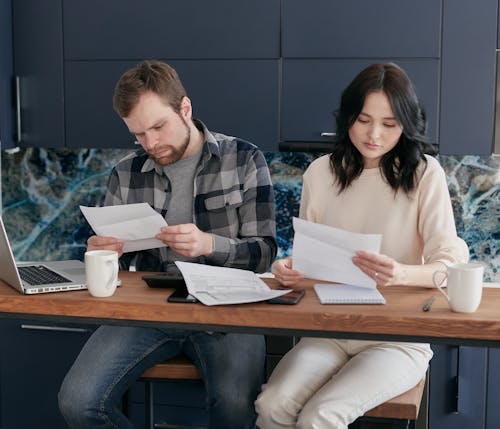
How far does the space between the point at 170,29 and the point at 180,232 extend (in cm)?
146

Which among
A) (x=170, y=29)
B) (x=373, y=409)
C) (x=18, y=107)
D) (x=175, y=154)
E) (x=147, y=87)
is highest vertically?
(x=170, y=29)

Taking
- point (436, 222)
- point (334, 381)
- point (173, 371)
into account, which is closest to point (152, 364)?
point (173, 371)

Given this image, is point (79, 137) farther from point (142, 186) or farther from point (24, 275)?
point (24, 275)

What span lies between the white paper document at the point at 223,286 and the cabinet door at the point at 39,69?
1.68 meters

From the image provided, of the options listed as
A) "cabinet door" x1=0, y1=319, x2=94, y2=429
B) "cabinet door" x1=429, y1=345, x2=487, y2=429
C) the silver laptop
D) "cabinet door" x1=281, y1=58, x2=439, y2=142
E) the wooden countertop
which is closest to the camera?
the wooden countertop

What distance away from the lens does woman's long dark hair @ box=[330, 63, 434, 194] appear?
2.46 m

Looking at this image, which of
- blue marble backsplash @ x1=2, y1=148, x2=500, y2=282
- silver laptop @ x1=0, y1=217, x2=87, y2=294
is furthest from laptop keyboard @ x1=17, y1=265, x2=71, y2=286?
blue marble backsplash @ x1=2, y1=148, x2=500, y2=282

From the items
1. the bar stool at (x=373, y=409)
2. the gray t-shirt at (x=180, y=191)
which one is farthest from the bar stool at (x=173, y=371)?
the gray t-shirt at (x=180, y=191)

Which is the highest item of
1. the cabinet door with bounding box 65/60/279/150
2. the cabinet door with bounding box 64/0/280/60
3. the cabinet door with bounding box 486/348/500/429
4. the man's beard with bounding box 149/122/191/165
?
the cabinet door with bounding box 64/0/280/60

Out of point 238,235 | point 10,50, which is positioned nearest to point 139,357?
point 238,235

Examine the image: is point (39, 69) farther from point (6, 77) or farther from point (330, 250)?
point (330, 250)

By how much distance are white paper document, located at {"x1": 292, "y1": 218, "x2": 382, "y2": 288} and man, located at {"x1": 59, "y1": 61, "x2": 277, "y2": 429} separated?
1.26 feet

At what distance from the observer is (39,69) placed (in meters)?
3.62

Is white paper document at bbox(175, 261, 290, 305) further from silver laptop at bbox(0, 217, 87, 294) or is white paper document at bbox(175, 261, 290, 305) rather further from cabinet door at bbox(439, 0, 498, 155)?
cabinet door at bbox(439, 0, 498, 155)
